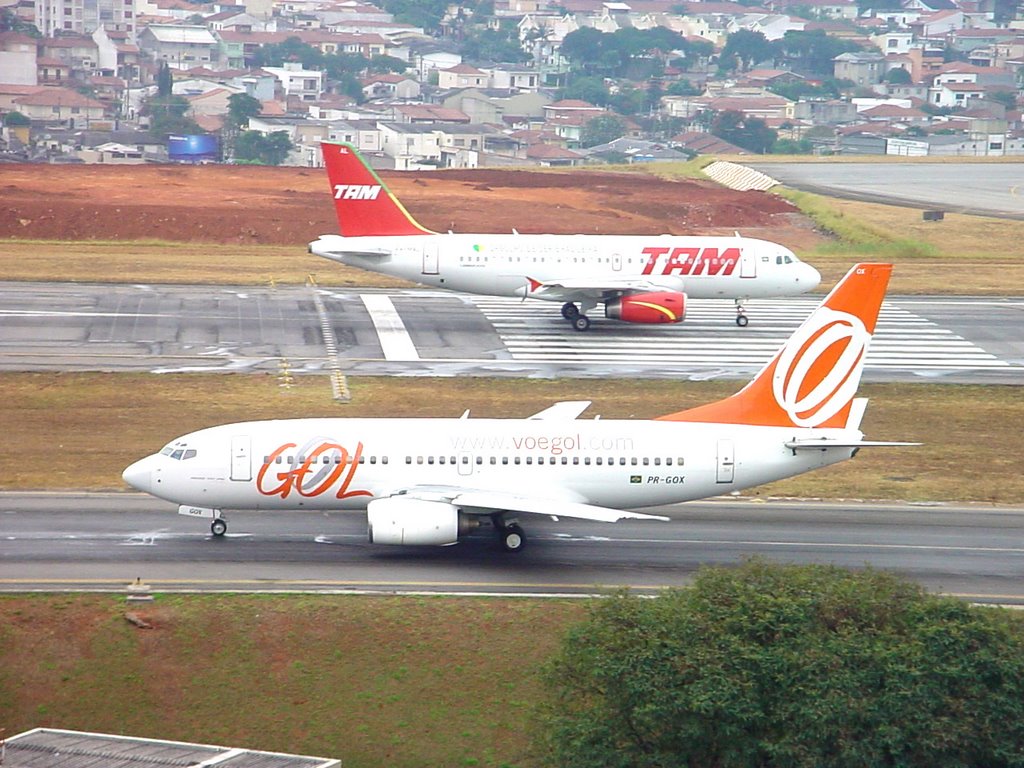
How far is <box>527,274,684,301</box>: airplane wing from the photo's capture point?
66.6 m

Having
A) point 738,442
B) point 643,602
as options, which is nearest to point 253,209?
point 738,442

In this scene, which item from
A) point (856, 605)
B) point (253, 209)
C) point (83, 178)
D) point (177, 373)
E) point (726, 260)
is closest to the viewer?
point (856, 605)

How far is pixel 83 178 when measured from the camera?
355 ft

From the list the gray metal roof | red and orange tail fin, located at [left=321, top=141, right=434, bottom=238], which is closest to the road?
red and orange tail fin, located at [left=321, top=141, right=434, bottom=238]

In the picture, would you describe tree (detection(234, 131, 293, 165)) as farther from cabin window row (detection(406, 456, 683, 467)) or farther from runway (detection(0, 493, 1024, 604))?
cabin window row (detection(406, 456, 683, 467))

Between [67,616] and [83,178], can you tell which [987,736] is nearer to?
[67,616]

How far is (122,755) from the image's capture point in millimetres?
24016

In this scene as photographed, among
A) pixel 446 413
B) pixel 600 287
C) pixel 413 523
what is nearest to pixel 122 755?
pixel 413 523

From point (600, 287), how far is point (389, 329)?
397 inches

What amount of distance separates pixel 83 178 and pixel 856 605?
306 feet

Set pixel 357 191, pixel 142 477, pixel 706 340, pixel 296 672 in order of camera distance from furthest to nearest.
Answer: pixel 357 191
pixel 706 340
pixel 142 477
pixel 296 672

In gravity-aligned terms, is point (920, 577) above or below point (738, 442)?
below

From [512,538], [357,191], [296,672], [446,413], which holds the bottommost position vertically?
[446,413]

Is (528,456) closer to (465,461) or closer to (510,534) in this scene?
(465,461)
